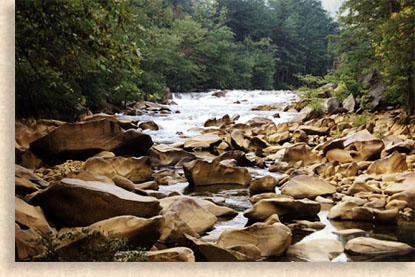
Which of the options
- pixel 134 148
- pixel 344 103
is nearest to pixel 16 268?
pixel 134 148

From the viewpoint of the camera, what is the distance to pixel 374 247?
8.82 ft

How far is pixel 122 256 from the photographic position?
2416 mm

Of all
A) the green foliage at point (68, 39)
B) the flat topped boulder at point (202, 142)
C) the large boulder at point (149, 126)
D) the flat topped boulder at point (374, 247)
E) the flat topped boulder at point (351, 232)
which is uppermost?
the green foliage at point (68, 39)

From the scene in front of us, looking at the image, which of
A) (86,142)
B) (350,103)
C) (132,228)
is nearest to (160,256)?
(132,228)

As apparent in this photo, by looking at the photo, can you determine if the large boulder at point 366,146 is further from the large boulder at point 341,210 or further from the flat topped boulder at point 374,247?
the flat topped boulder at point 374,247

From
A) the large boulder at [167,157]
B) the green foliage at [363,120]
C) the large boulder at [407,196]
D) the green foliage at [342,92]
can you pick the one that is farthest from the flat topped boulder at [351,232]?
the green foliage at [342,92]

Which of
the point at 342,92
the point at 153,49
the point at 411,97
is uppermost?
the point at 153,49

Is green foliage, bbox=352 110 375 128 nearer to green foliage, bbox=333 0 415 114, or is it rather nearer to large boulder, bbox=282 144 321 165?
green foliage, bbox=333 0 415 114

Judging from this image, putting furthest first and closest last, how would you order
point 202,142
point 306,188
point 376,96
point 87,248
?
point 376,96
point 202,142
point 306,188
point 87,248

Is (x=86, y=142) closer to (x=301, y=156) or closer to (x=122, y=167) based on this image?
(x=122, y=167)

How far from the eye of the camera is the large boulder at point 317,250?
261 cm

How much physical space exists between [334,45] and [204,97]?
9423 millimetres

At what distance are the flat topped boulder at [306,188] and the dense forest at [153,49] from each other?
5.23 feet

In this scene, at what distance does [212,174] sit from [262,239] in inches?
80.1
